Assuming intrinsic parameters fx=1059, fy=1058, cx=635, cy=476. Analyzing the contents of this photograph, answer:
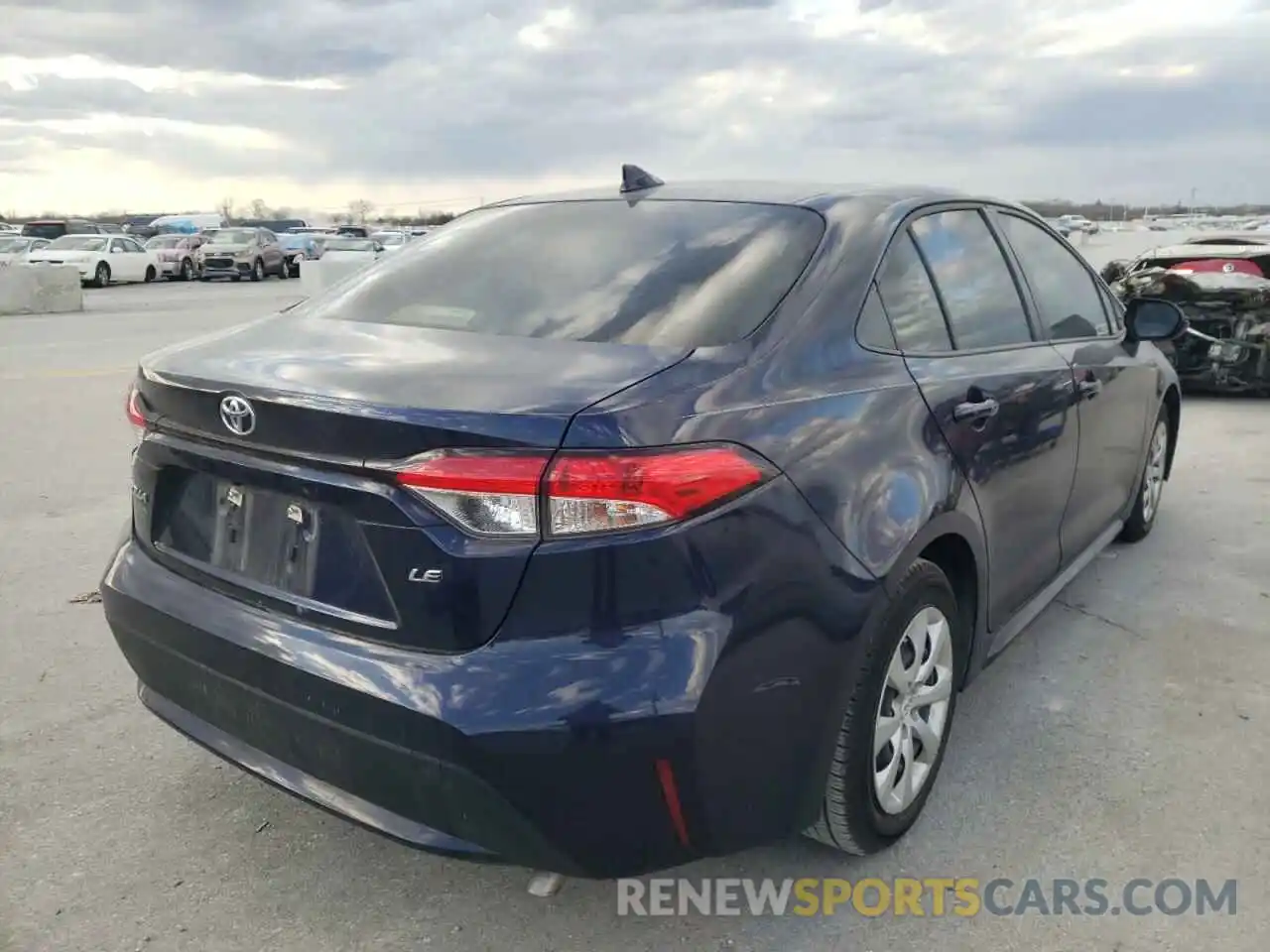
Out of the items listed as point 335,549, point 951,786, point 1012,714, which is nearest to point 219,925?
point 335,549

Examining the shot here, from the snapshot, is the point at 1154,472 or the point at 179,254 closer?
the point at 1154,472

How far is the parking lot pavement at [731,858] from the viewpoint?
8.10 feet

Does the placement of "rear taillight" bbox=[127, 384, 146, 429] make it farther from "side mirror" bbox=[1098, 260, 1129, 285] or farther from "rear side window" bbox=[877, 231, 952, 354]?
"side mirror" bbox=[1098, 260, 1129, 285]

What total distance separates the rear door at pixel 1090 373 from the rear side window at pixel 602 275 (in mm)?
1348

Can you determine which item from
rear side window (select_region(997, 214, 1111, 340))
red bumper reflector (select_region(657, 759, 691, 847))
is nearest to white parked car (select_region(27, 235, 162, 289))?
rear side window (select_region(997, 214, 1111, 340))

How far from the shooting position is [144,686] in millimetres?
2760

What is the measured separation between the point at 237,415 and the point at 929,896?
1991 millimetres

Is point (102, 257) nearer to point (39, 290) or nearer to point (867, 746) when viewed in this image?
point (39, 290)

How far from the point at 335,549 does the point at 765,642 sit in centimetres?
90

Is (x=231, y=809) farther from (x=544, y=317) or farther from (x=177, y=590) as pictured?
(x=544, y=317)

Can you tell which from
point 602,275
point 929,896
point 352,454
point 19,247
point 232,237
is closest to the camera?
point 352,454

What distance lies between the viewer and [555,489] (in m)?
1.97

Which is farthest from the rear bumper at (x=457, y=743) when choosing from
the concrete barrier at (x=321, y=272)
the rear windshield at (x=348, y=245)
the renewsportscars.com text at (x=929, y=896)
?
the rear windshield at (x=348, y=245)

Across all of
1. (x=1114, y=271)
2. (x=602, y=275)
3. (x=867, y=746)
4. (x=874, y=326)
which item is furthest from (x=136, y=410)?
(x=1114, y=271)
